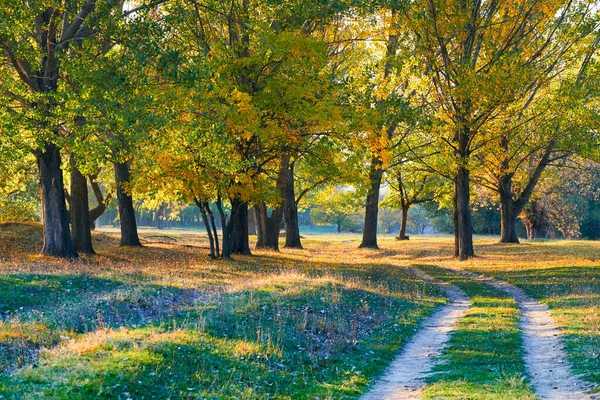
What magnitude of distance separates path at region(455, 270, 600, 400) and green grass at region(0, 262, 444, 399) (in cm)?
262

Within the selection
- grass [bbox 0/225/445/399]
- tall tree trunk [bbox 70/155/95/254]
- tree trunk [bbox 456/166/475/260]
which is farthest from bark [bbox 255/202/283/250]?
grass [bbox 0/225/445/399]

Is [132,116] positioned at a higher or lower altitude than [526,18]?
lower

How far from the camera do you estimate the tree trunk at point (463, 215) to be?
114ft

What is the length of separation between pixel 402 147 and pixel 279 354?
34.3 m

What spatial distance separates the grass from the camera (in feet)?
30.4

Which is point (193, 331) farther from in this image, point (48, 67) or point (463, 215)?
point (463, 215)

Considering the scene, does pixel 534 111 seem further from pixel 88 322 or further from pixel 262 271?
pixel 88 322

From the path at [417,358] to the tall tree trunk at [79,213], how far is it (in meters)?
18.9

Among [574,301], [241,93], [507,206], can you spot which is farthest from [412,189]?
[574,301]

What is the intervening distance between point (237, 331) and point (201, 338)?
1.22 metres

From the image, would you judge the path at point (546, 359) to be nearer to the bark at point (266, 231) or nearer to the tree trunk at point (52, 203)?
the tree trunk at point (52, 203)

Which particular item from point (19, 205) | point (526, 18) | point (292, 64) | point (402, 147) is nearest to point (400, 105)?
point (292, 64)

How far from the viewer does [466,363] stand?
11.7 m

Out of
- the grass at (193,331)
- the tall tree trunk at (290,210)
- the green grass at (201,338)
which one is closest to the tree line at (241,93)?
the grass at (193,331)
